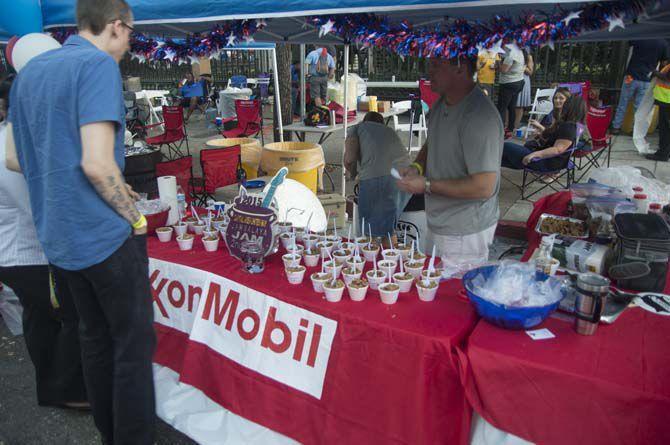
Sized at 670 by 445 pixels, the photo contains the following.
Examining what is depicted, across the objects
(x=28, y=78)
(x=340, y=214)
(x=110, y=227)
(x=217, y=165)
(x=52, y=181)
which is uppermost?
(x=28, y=78)

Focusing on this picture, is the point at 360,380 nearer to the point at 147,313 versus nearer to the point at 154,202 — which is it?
the point at 147,313

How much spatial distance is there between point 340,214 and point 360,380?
2.62 m

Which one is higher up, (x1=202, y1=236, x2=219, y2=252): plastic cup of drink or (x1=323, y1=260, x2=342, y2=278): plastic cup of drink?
(x1=323, y1=260, x2=342, y2=278): plastic cup of drink

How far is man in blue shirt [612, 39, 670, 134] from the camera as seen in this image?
26.1 ft

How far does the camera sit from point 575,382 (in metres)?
1.49

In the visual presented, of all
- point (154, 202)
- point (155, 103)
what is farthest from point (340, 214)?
point (155, 103)

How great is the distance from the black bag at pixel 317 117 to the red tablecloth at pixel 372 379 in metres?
4.23

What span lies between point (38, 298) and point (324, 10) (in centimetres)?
203

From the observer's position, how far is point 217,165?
4965mm

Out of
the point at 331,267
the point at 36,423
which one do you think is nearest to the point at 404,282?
the point at 331,267

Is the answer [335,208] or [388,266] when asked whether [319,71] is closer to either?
[335,208]

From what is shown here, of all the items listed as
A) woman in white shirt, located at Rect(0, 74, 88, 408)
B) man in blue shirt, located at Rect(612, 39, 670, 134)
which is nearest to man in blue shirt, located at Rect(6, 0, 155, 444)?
woman in white shirt, located at Rect(0, 74, 88, 408)

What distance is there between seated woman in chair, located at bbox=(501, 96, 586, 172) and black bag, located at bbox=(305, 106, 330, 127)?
90.3 inches

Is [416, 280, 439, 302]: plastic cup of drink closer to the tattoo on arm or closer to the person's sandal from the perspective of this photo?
the tattoo on arm
